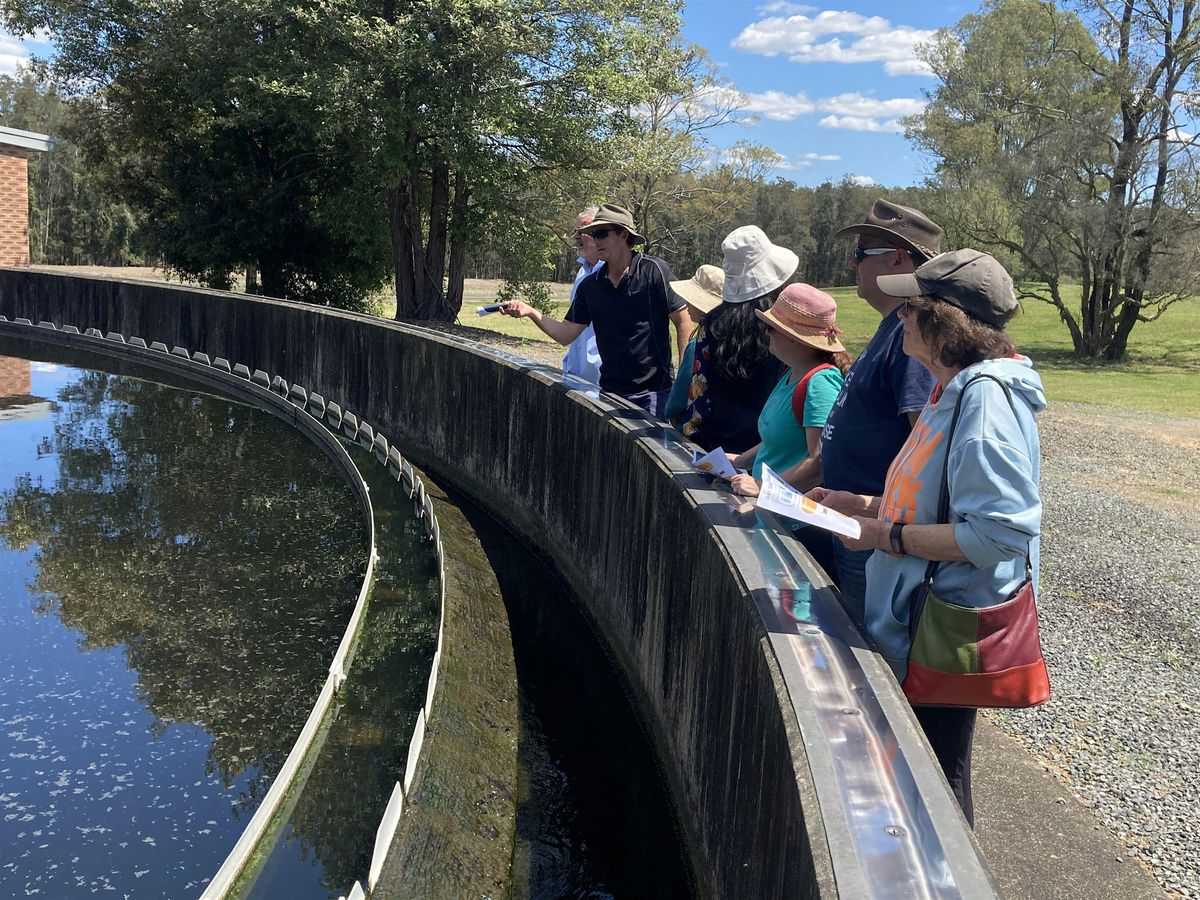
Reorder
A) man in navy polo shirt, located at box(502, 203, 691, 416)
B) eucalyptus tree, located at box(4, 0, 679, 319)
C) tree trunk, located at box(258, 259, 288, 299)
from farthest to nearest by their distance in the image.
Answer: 1. tree trunk, located at box(258, 259, 288, 299)
2. eucalyptus tree, located at box(4, 0, 679, 319)
3. man in navy polo shirt, located at box(502, 203, 691, 416)

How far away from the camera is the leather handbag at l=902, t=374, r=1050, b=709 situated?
8.89 ft

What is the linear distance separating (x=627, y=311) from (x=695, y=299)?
3.08 ft

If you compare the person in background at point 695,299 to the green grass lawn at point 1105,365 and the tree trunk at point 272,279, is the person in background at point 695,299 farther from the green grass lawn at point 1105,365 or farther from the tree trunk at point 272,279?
the tree trunk at point 272,279

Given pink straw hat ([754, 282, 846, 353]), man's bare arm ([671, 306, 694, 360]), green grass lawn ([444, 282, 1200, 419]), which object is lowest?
green grass lawn ([444, 282, 1200, 419])

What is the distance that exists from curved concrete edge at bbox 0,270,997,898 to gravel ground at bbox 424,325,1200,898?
1.56m

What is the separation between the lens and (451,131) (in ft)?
68.5

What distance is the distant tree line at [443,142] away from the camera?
20719 mm

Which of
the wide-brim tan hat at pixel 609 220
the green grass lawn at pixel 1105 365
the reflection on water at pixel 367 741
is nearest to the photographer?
the reflection on water at pixel 367 741

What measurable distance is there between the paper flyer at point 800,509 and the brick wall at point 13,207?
3000 cm

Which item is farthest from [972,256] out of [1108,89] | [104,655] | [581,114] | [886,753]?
[1108,89]

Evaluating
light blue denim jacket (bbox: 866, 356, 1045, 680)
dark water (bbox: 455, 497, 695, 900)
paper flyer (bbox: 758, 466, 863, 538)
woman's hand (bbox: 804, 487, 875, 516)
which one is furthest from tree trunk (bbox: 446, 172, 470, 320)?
light blue denim jacket (bbox: 866, 356, 1045, 680)

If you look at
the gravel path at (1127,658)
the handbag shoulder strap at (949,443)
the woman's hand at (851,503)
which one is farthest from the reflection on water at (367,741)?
the gravel path at (1127,658)

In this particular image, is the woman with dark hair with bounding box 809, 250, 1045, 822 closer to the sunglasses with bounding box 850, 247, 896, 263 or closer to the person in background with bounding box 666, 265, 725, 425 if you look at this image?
the sunglasses with bounding box 850, 247, 896, 263

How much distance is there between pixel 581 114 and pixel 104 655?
58.3 ft
